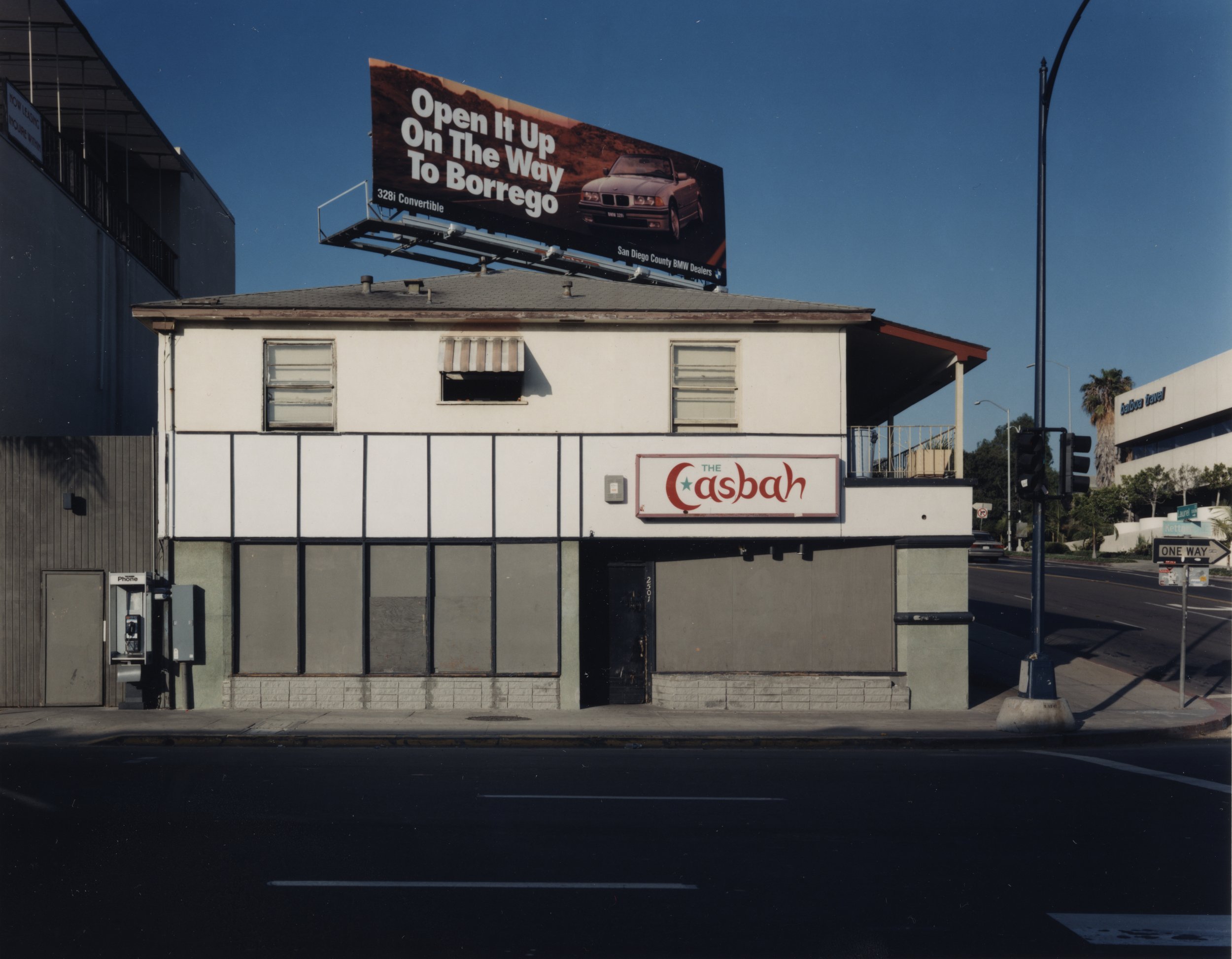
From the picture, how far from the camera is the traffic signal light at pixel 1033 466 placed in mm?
14430

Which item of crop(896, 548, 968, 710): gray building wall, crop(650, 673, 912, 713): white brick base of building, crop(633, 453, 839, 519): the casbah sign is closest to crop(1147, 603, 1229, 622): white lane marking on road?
crop(896, 548, 968, 710): gray building wall

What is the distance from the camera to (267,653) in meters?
15.5

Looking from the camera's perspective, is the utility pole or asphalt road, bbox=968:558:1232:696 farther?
asphalt road, bbox=968:558:1232:696

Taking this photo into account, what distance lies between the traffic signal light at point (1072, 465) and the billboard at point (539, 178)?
14.2 m

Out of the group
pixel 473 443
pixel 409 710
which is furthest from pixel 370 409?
pixel 409 710

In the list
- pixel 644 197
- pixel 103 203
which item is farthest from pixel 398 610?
pixel 644 197

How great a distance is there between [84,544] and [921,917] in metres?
14.3

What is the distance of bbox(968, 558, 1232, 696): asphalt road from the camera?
67.8 ft

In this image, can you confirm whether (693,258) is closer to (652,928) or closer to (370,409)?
(370,409)

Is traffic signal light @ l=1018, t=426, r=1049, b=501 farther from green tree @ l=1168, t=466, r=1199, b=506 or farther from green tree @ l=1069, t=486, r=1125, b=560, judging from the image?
green tree @ l=1168, t=466, r=1199, b=506

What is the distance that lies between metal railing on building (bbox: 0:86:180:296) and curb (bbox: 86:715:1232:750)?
39.6 ft

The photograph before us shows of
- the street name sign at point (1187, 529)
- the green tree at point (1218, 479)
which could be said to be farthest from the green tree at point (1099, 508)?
the street name sign at point (1187, 529)

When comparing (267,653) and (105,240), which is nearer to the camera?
(267,653)

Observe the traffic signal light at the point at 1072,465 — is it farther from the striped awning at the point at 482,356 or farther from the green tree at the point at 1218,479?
the green tree at the point at 1218,479
